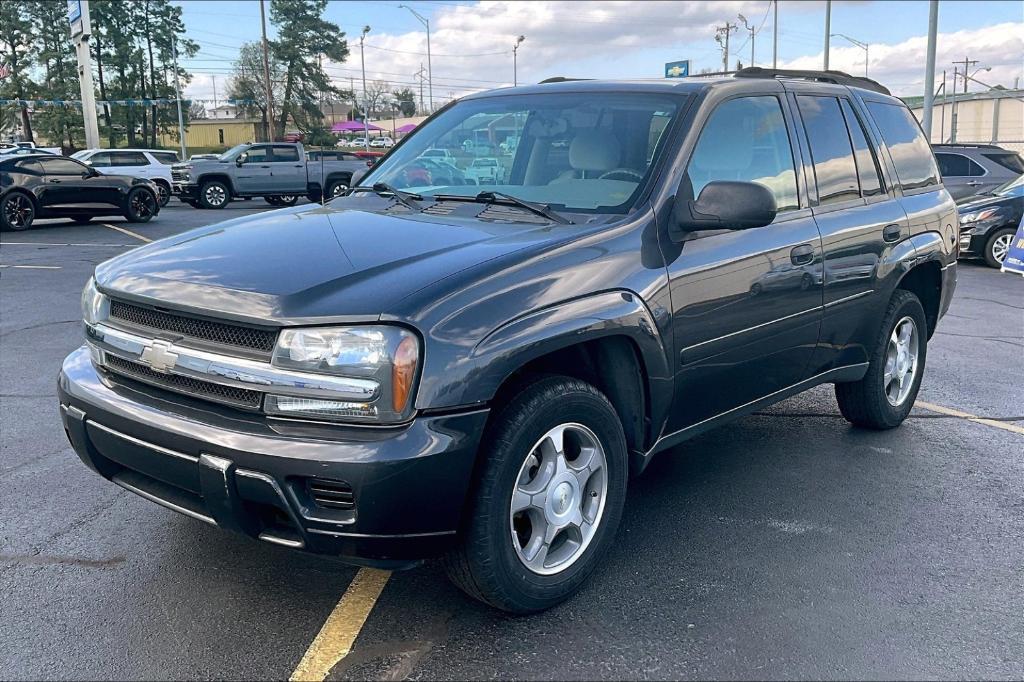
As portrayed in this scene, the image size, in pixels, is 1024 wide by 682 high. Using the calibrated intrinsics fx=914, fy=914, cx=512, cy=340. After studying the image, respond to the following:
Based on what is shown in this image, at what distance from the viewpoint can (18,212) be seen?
17172 mm

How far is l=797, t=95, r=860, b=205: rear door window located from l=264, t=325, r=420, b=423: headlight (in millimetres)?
2518

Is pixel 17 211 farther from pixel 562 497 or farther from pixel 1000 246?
pixel 562 497

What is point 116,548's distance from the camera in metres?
3.64

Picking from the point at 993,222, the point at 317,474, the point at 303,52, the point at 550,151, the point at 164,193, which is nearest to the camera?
the point at 317,474

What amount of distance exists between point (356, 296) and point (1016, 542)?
2947 millimetres

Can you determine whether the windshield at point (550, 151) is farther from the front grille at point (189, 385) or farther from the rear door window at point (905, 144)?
the rear door window at point (905, 144)

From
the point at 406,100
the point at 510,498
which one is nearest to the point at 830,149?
the point at 510,498

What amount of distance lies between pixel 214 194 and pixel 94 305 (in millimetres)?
22333

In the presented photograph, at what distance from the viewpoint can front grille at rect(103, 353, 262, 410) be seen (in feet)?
9.09

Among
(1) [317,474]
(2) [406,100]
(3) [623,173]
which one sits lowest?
(1) [317,474]

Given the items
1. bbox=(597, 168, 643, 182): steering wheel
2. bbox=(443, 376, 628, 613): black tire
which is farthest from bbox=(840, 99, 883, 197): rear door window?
bbox=(443, 376, 628, 613): black tire

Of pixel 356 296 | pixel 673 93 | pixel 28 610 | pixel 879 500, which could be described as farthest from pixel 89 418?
pixel 879 500

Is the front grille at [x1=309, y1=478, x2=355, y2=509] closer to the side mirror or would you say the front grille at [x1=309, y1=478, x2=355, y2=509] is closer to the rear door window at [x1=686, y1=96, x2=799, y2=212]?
the side mirror

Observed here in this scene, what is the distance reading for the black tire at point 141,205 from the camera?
1902cm
